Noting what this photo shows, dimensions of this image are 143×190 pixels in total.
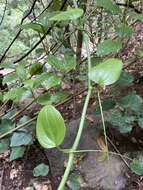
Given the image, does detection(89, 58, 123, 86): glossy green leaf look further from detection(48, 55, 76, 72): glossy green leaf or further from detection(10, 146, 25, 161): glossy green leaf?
detection(10, 146, 25, 161): glossy green leaf

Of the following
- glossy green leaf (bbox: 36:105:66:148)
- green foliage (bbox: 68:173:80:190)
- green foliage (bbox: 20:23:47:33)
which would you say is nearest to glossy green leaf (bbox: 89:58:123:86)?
glossy green leaf (bbox: 36:105:66:148)

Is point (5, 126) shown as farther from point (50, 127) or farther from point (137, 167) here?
point (50, 127)

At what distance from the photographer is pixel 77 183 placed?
1460 mm

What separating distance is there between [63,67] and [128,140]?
59 centimetres

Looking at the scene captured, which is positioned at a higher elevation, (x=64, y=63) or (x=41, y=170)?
(x=64, y=63)

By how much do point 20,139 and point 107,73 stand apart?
88 cm

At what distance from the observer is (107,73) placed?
78cm

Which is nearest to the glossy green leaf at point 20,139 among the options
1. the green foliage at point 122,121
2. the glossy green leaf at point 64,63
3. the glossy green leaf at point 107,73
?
the green foliage at point 122,121

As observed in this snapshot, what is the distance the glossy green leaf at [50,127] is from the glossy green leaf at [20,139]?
0.86 metres

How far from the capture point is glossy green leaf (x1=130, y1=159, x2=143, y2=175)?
137cm

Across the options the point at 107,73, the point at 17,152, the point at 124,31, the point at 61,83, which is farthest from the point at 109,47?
the point at 17,152

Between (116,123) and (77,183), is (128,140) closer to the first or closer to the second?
(116,123)

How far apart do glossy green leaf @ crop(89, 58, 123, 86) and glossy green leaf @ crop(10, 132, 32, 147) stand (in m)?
0.84

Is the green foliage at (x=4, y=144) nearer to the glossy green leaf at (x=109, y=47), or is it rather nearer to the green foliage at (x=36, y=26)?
the green foliage at (x=36, y=26)
